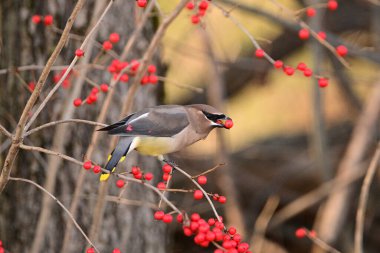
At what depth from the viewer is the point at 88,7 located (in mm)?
3898

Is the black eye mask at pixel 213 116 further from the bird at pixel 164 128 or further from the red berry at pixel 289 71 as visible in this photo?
the red berry at pixel 289 71

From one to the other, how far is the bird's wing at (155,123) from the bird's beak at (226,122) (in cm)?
9

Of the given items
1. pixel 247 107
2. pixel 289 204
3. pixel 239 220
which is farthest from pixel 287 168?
pixel 247 107

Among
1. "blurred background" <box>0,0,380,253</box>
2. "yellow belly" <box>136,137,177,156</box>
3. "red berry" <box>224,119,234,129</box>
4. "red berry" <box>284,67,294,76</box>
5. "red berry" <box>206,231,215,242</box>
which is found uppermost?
"red berry" <box>224,119,234,129</box>

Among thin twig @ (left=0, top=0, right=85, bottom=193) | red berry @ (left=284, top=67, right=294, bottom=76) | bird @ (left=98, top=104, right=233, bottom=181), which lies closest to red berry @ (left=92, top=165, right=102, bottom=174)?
bird @ (left=98, top=104, right=233, bottom=181)

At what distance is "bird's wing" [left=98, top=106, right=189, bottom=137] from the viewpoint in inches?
80.6

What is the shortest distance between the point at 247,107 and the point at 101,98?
5539 mm

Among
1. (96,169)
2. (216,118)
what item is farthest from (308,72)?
(96,169)

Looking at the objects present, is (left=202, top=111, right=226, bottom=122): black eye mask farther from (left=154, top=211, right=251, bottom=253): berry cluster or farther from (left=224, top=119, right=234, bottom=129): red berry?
(left=154, top=211, right=251, bottom=253): berry cluster

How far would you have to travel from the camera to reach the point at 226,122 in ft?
6.76

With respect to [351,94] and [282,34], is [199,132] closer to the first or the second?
[351,94]

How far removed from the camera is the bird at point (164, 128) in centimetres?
206

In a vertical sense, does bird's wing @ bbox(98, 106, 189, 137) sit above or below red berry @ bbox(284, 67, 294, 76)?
above

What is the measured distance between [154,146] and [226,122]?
20 centimetres
